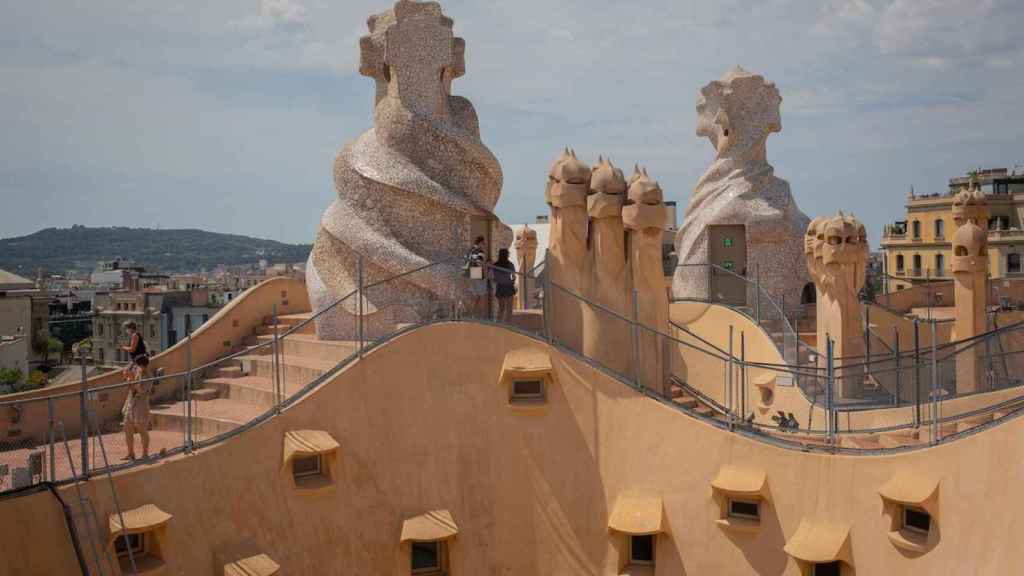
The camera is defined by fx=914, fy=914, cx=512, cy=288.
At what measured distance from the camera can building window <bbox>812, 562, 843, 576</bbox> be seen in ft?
30.3

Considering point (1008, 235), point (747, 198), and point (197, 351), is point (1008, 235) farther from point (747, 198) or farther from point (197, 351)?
point (197, 351)

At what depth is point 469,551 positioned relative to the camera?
1090cm

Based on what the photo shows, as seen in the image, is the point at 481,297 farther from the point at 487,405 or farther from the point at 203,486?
the point at 203,486

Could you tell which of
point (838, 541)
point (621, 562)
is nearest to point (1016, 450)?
point (838, 541)

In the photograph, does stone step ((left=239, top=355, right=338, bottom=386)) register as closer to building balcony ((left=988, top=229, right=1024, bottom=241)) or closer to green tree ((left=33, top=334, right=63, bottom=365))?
building balcony ((left=988, top=229, right=1024, bottom=241))

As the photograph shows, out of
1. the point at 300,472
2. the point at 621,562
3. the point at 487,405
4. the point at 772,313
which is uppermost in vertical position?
the point at 772,313

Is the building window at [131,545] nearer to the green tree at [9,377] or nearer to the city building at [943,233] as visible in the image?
the green tree at [9,377]

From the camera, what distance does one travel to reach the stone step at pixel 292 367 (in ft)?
36.8

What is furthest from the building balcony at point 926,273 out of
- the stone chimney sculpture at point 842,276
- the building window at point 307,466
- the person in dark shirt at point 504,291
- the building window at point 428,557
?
the building window at point 307,466

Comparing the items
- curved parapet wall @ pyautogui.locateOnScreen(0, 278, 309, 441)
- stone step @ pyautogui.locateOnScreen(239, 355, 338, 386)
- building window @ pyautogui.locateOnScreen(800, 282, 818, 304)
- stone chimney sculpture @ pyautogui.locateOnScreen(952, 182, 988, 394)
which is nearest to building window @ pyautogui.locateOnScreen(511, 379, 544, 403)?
stone step @ pyautogui.locateOnScreen(239, 355, 338, 386)

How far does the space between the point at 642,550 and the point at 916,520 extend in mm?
3128

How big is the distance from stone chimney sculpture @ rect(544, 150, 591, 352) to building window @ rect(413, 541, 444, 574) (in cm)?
294

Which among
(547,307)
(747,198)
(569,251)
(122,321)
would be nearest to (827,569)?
(547,307)

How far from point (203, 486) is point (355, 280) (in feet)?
12.7
